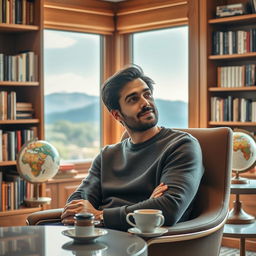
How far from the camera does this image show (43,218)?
2680mm

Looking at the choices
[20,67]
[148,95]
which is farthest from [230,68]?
[148,95]

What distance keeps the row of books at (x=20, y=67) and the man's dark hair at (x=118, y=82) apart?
6.38 ft

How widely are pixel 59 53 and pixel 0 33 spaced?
878 millimetres

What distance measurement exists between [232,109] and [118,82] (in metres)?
2.32

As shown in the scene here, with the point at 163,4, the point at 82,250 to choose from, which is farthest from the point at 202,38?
the point at 82,250

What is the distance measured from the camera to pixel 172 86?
219 inches

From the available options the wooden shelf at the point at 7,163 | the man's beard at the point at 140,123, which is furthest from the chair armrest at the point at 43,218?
the wooden shelf at the point at 7,163

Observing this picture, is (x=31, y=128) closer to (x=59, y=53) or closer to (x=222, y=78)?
(x=59, y=53)

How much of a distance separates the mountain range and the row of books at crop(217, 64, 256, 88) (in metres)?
0.65

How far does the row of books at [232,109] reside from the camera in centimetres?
475

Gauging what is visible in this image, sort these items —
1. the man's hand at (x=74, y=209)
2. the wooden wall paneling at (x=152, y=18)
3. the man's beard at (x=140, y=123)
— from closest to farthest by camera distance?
the man's hand at (x=74, y=209), the man's beard at (x=140, y=123), the wooden wall paneling at (x=152, y=18)

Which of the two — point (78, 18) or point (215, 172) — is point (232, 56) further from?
point (215, 172)

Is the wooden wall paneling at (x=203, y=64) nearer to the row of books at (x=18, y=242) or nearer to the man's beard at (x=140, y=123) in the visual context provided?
the man's beard at (x=140, y=123)

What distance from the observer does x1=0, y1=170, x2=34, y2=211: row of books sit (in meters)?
4.47
